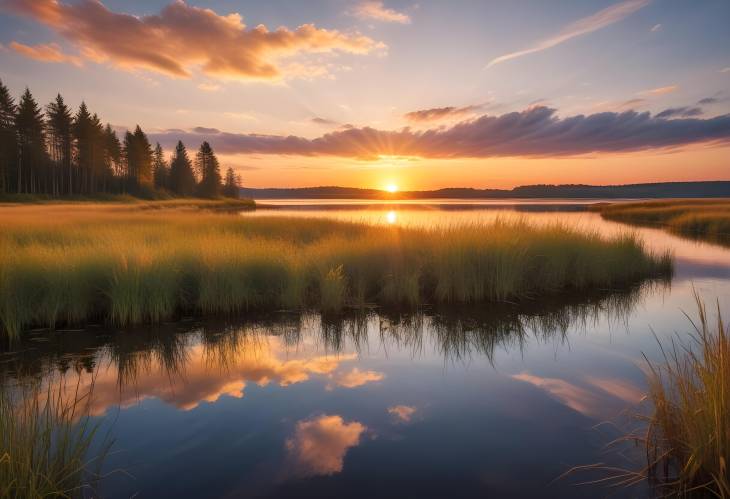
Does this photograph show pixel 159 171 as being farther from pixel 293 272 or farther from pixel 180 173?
pixel 293 272

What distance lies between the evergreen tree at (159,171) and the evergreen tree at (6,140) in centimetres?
2808

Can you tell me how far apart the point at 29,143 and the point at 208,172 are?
118 ft

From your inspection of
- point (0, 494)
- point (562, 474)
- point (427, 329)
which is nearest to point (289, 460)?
point (0, 494)

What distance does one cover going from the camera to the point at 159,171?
8369cm

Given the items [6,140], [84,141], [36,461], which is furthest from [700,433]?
[84,141]

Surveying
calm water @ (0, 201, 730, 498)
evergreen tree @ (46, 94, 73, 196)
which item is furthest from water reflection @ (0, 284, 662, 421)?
evergreen tree @ (46, 94, 73, 196)

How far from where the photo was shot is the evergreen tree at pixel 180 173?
76.7 m

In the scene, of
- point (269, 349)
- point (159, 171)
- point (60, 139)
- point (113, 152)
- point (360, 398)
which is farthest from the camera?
point (159, 171)

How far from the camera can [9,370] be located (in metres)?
6.43

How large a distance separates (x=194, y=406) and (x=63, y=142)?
65.4 meters

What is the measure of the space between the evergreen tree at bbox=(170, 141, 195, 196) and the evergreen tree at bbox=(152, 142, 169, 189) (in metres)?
2.68

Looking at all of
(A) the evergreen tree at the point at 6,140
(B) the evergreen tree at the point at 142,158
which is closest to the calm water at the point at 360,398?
(A) the evergreen tree at the point at 6,140

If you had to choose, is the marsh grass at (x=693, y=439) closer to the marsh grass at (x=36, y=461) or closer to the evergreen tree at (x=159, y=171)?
the marsh grass at (x=36, y=461)

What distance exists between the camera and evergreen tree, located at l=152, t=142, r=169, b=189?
8056 cm
